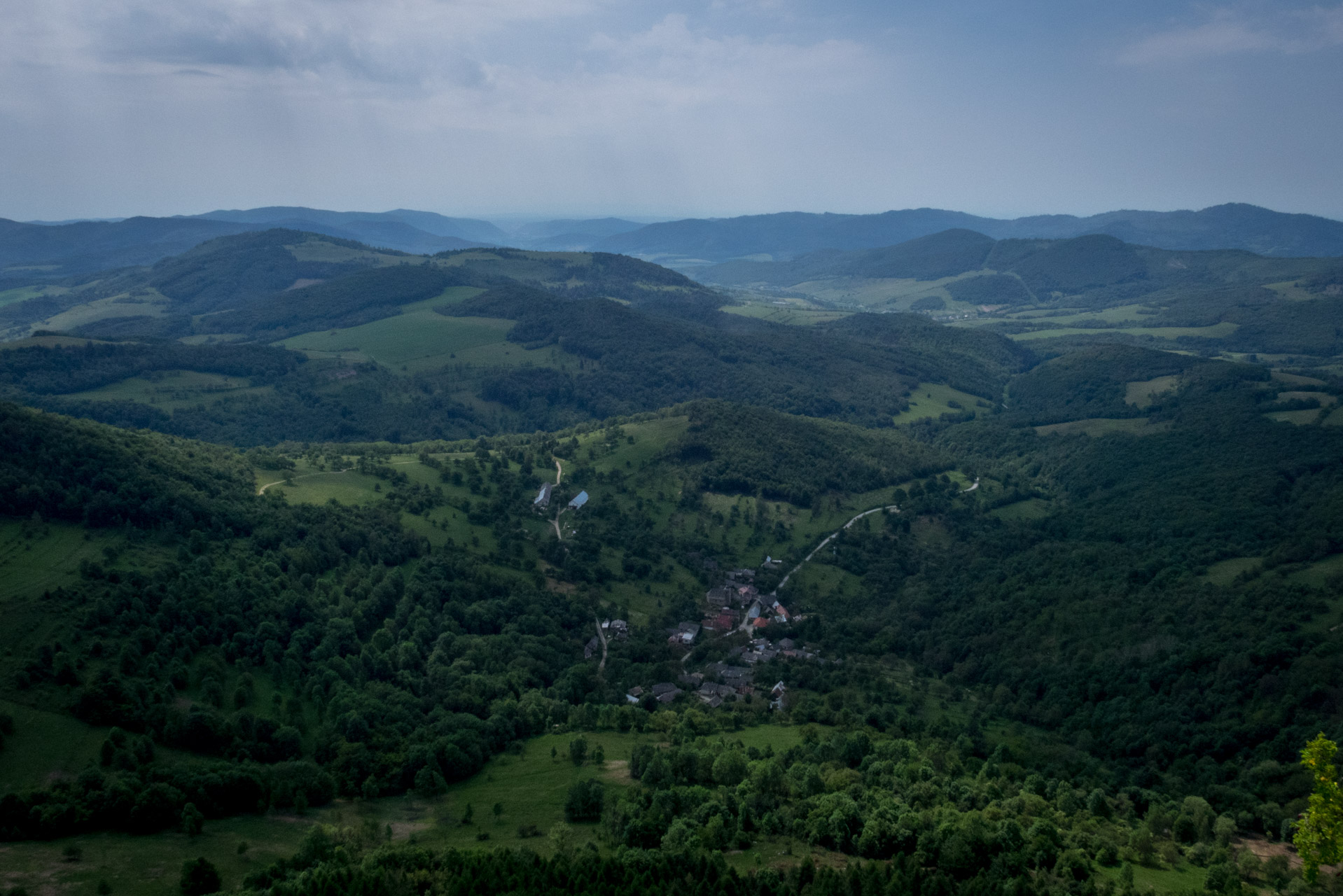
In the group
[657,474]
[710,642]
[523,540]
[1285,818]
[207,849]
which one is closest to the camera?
[207,849]

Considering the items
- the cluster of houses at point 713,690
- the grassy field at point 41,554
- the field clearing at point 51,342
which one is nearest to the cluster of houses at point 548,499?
the cluster of houses at point 713,690

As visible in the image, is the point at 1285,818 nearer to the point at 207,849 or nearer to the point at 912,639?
the point at 912,639

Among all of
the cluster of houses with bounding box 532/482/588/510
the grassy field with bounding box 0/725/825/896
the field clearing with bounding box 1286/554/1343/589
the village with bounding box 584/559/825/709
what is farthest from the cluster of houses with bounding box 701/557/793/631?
the field clearing with bounding box 1286/554/1343/589

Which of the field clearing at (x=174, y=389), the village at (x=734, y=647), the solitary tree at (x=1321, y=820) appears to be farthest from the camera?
the field clearing at (x=174, y=389)

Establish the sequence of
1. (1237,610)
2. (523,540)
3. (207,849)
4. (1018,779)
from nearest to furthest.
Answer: (207,849) → (1018,779) → (1237,610) → (523,540)

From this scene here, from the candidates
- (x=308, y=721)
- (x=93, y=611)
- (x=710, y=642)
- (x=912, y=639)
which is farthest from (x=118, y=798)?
(x=912, y=639)

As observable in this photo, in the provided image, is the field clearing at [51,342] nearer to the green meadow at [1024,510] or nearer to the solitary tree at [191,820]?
the solitary tree at [191,820]
